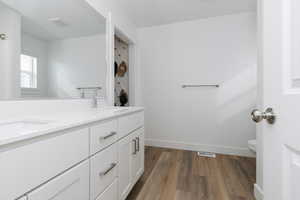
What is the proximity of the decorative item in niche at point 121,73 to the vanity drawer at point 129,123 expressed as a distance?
80 centimetres

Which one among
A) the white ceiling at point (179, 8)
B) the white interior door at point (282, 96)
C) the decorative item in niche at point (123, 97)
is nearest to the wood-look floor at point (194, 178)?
the decorative item in niche at point (123, 97)

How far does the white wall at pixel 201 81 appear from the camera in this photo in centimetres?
233

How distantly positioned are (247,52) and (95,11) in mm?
2204

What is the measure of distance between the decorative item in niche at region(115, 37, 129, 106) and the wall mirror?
1.95 ft

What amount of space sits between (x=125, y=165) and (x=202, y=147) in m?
1.70

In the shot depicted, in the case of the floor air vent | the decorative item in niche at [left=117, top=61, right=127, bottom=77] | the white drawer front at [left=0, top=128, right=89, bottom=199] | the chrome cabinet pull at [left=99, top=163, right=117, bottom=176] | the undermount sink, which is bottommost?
the floor air vent

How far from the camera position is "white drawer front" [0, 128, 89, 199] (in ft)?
1.47

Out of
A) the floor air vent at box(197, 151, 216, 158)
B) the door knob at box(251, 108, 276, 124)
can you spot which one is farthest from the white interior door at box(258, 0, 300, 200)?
the floor air vent at box(197, 151, 216, 158)

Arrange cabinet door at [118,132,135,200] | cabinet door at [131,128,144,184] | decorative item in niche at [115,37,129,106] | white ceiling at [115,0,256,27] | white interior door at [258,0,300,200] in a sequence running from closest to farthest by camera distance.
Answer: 1. white interior door at [258,0,300,200]
2. cabinet door at [118,132,135,200]
3. cabinet door at [131,128,144,184]
4. white ceiling at [115,0,256,27]
5. decorative item in niche at [115,37,129,106]

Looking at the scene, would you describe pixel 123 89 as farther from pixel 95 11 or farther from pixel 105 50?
pixel 95 11

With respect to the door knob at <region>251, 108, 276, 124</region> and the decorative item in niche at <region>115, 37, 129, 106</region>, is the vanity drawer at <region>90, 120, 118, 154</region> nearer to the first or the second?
the door knob at <region>251, 108, 276, 124</region>

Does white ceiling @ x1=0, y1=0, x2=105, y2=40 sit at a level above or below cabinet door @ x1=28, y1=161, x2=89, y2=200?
above

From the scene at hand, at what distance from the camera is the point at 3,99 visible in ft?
2.80

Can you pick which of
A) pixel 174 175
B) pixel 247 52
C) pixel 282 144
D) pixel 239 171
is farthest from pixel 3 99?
pixel 247 52
